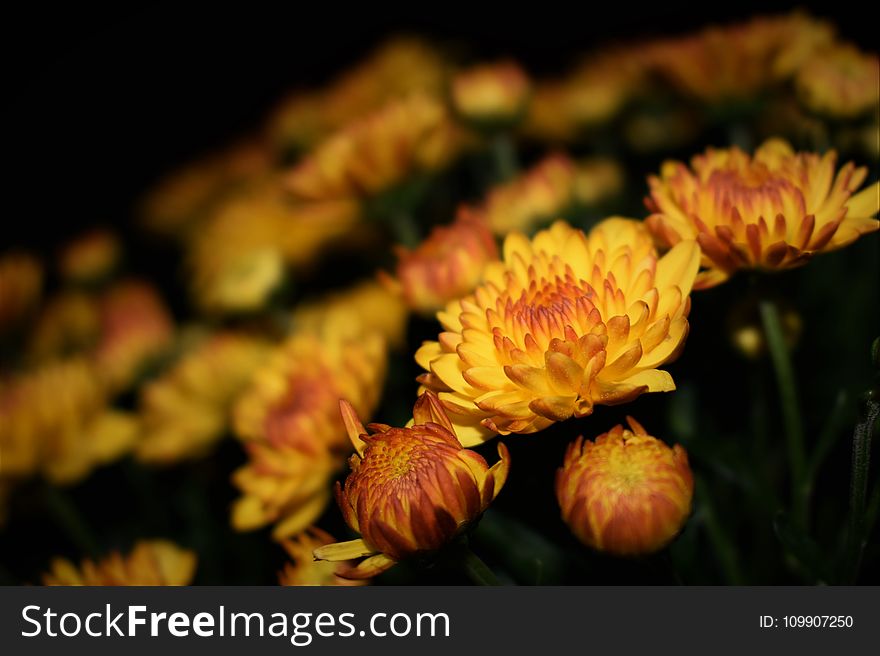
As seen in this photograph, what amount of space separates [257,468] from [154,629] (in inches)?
5.1

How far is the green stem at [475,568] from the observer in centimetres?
38

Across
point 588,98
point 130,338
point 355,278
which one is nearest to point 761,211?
point 588,98

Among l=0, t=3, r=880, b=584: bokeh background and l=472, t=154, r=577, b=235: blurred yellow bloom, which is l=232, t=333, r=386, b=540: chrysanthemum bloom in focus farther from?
l=472, t=154, r=577, b=235: blurred yellow bloom

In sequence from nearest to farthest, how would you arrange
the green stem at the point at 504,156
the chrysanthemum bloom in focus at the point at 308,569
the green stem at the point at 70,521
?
the chrysanthemum bloom in focus at the point at 308,569, the green stem at the point at 70,521, the green stem at the point at 504,156

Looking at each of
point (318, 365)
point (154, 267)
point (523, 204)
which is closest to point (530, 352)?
point (318, 365)

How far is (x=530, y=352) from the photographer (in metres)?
0.38

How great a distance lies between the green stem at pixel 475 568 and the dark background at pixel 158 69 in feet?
4.24

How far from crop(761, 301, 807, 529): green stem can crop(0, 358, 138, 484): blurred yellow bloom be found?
0.60 m

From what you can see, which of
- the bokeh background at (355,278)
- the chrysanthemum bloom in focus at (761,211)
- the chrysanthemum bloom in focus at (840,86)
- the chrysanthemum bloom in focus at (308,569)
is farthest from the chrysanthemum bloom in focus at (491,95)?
the chrysanthemum bloom in focus at (308,569)

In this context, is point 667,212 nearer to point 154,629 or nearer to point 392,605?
point 392,605

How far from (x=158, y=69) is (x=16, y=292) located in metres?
1.20

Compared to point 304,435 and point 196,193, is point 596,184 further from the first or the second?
point 196,193

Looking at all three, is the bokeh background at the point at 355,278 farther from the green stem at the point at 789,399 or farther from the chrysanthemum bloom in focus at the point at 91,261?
the chrysanthemum bloom in focus at the point at 91,261

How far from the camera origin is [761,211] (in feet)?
1.30
